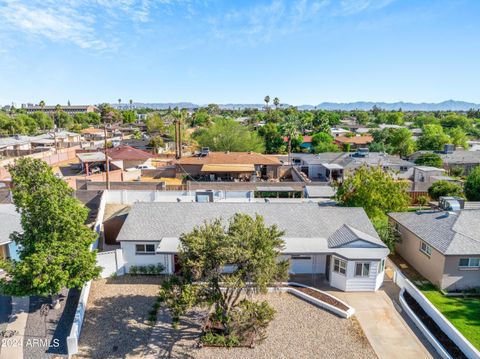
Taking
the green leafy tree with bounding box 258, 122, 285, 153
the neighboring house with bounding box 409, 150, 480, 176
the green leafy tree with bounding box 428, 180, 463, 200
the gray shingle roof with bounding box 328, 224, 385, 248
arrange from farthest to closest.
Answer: the green leafy tree with bounding box 258, 122, 285, 153
the neighboring house with bounding box 409, 150, 480, 176
the green leafy tree with bounding box 428, 180, 463, 200
the gray shingle roof with bounding box 328, 224, 385, 248

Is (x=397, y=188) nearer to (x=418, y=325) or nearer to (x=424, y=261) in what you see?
(x=424, y=261)

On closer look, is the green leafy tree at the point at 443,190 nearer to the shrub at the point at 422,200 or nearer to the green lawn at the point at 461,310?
the shrub at the point at 422,200

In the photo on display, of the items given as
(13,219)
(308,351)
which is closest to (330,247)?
(308,351)

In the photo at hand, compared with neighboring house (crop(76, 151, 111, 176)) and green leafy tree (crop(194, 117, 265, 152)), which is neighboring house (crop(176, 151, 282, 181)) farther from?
neighboring house (crop(76, 151, 111, 176))

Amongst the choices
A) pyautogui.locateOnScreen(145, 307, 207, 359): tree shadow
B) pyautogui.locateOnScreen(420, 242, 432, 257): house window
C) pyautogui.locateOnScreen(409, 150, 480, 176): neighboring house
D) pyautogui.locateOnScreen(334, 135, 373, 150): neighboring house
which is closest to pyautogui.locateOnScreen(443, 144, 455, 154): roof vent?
pyautogui.locateOnScreen(409, 150, 480, 176): neighboring house

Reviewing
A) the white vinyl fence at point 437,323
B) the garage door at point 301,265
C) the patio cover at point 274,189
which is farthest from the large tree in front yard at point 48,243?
the patio cover at point 274,189
